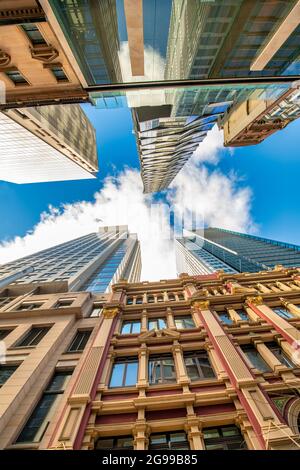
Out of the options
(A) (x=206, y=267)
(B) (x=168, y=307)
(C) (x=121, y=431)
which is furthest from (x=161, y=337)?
(A) (x=206, y=267)

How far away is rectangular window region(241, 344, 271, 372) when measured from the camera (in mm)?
15031

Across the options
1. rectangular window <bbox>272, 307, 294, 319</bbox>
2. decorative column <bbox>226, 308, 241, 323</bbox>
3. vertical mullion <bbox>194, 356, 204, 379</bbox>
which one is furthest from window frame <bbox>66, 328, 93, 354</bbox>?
rectangular window <bbox>272, 307, 294, 319</bbox>

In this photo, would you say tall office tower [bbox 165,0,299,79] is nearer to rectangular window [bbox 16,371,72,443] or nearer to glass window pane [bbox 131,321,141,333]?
glass window pane [bbox 131,321,141,333]

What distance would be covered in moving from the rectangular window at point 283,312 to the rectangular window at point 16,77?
24.9 metres

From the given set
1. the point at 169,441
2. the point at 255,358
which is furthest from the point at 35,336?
the point at 255,358

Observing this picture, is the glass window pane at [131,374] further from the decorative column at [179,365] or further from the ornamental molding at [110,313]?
the ornamental molding at [110,313]

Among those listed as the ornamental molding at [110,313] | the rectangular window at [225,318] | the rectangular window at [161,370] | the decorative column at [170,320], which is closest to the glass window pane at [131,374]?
the rectangular window at [161,370]

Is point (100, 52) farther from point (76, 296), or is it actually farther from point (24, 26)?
point (76, 296)

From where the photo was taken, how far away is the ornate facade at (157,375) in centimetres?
1109

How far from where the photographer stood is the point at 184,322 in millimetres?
20500

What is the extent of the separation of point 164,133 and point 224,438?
4206 cm

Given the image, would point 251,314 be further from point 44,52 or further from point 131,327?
point 44,52

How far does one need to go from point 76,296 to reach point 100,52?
21.0 meters

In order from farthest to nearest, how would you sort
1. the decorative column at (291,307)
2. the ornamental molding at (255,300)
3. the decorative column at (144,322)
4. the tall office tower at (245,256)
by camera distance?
the tall office tower at (245,256), the ornamental molding at (255,300), the decorative column at (291,307), the decorative column at (144,322)
